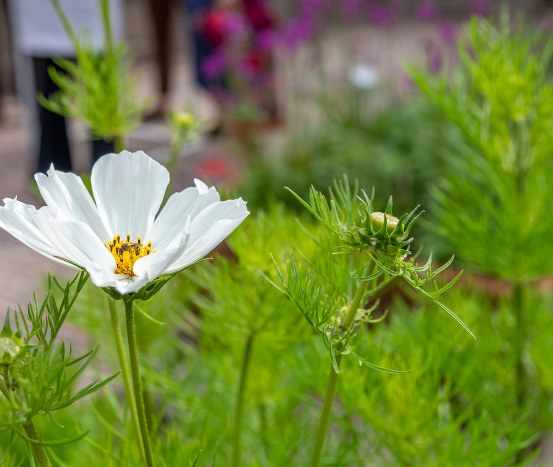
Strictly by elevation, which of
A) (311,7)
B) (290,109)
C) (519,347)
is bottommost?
(290,109)

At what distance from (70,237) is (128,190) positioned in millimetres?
60

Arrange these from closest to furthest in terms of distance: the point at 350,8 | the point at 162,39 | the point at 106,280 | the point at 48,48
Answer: the point at 106,280 → the point at 48,48 → the point at 350,8 → the point at 162,39

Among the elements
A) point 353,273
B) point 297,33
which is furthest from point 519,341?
point 297,33

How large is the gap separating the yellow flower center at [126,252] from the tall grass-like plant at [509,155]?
11.9 inches

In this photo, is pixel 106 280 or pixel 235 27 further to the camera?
pixel 235 27

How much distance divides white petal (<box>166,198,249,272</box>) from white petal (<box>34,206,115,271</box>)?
3 centimetres

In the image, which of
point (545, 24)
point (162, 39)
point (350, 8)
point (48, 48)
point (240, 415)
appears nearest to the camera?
point (240, 415)

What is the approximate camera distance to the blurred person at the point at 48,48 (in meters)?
1.18

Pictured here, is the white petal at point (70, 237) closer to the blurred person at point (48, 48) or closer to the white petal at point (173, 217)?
the white petal at point (173, 217)

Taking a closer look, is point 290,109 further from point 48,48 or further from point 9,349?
point 9,349

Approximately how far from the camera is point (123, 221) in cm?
27

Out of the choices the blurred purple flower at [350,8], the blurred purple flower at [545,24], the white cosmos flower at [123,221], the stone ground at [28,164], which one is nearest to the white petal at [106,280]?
the white cosmos flower at [123,221]

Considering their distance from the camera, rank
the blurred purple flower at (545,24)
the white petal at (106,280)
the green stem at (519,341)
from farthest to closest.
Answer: the blurred purple flower at (545,24) → the green stem at (519,341) → the white petal at (106,280)

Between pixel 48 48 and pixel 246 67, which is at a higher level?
pixel 48 48
